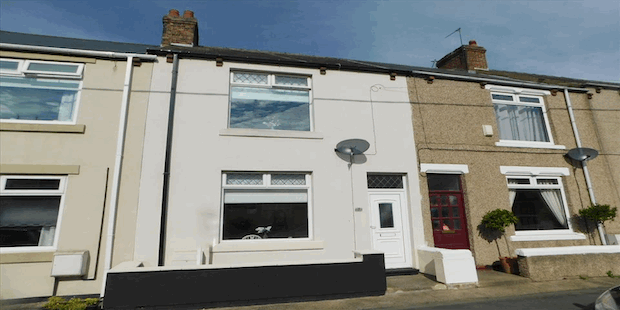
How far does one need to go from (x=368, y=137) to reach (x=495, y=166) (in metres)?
3.60

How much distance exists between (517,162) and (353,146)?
4.86 m

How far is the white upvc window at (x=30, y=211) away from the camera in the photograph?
226 inches

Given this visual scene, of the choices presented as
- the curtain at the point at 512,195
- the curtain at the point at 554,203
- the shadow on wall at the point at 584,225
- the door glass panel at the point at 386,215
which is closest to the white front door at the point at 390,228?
the door glass panel at the point at 386,215

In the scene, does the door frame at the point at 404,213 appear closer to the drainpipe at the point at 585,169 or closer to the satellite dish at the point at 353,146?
the satellite dish at the point at 353,146

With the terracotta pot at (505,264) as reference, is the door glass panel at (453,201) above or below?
above

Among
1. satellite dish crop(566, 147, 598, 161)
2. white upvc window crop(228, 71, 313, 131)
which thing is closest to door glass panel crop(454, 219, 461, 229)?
satellite dish crop(566, 147, 598, 161)

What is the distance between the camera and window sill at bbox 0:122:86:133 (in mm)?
6051

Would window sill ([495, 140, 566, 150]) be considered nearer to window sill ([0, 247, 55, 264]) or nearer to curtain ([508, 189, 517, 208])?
curtain ([508, 189, 517, 208])

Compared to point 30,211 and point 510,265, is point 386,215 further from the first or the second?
point 30,211

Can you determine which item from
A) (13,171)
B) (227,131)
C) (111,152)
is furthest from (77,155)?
(227,131)

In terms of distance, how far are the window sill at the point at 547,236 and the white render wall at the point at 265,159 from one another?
288cm

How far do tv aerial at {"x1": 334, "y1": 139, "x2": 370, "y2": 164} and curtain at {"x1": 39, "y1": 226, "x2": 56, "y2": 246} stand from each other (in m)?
5.93

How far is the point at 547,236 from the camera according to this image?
8.23m

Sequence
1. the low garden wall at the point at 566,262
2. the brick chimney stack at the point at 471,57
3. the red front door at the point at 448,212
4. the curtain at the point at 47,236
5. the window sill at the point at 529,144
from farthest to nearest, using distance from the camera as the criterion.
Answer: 1. the brick chimney stack at the point at 471,57
2. the window sill at the point at 529,144
3. the red front door at the point at 448,212
4. the low garden wall at the point at 566,262
5. the curtain at the point at 47,236
